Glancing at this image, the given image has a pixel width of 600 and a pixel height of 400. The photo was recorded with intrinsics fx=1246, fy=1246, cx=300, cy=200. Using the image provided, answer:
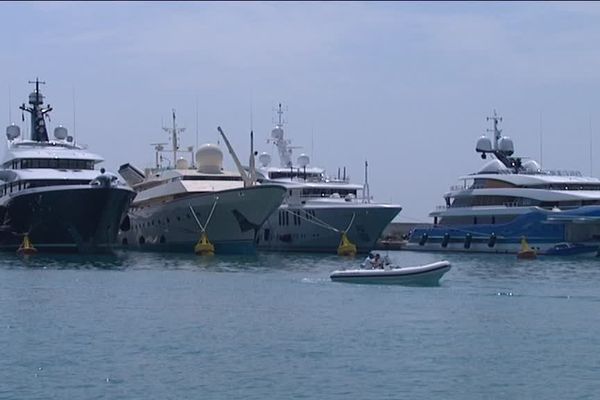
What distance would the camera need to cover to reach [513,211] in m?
86.1

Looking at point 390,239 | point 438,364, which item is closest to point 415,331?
point 438,364

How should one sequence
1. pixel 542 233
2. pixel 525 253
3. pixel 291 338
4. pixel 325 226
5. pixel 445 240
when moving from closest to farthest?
pixel 291 338
pixel 525 253
pixel 542 233
pixel 325 226
pixel 445 240

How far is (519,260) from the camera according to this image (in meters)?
77.9

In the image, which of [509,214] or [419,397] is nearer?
[419,397]

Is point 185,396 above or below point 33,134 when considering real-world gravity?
below

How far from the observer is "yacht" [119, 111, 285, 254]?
78.4m

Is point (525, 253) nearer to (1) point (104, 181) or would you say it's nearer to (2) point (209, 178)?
(2) point (209, 178)

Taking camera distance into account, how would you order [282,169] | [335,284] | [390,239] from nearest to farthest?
1. [335,284]
2. [282,169]
3. [390,239]

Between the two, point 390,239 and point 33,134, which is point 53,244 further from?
point 390,239

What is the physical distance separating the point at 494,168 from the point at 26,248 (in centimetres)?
3654

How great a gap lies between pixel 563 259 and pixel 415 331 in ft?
143

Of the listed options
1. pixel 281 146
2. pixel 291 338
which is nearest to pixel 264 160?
pixel 281 146

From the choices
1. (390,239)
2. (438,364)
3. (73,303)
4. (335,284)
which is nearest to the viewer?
Result: (438,364)

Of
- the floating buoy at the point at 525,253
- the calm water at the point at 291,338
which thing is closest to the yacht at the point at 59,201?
the calm water at the point at 291,338
